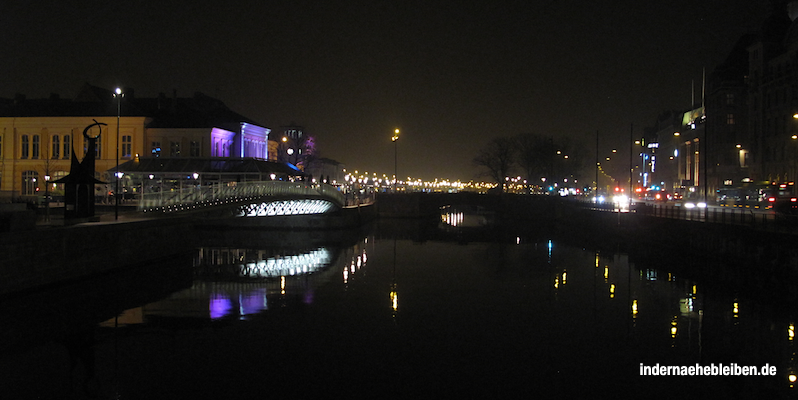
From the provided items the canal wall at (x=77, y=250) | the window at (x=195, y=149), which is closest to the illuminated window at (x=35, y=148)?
the window at (x=195, y=149)

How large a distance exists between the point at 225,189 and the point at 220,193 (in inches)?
16.9

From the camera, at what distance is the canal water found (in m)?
14.6

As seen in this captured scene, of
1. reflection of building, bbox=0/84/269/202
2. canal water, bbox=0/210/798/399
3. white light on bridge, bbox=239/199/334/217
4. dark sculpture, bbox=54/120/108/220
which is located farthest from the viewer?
reflection of building, bbox=0/84/269/202

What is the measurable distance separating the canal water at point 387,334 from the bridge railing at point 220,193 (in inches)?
213

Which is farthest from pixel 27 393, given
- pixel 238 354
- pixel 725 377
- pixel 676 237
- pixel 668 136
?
pixel 668 136

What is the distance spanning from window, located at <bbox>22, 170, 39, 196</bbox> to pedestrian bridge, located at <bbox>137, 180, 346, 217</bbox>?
30322 mm

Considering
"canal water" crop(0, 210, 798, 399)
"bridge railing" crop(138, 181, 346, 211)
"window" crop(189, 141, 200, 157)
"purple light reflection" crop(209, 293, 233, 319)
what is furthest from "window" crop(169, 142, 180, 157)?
"purple light reflection" crop(209, 293, 233, 319)

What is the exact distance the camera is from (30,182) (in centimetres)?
6900

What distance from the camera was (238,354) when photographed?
16.9m

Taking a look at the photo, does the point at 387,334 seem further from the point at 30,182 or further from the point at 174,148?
the point at 30,182

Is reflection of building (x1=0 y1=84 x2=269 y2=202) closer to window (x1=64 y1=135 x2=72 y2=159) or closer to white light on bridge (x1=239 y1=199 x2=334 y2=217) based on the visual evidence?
window (x1=64 y1=135 x2=72 y2=159)

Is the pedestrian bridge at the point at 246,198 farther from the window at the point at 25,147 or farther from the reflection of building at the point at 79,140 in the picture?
the window at the point at 25,147

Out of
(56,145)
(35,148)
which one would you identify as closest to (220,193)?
(56,145)

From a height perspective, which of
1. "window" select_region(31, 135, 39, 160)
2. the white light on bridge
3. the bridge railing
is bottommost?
the white light on bridge
